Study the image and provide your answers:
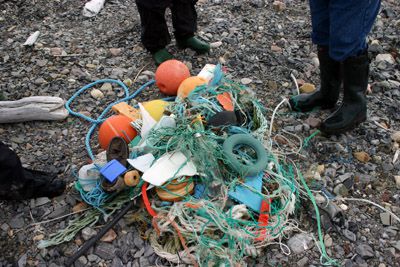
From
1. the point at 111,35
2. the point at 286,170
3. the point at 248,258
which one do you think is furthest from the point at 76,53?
the point at 248,258

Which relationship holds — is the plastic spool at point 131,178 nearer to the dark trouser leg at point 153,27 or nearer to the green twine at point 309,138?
the green twine at point 309,138

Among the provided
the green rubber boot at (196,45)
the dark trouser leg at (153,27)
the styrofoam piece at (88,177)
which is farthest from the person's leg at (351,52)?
Answer: the styrofoam piece at (88,177)

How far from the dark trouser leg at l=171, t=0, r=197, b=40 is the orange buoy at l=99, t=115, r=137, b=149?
136cm

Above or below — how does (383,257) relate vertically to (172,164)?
below

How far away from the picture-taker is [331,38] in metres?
2.52

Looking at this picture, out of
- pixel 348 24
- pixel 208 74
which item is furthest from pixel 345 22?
pixel 208 74

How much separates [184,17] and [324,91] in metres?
1.45

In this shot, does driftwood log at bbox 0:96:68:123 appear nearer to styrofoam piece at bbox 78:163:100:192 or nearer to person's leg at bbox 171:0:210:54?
styrofoam piece at bbox 78:163:100:192

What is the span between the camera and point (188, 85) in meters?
2.86

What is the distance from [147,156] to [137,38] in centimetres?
194

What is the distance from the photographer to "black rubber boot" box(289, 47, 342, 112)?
285 cm

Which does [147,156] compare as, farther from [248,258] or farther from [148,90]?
[148,90]

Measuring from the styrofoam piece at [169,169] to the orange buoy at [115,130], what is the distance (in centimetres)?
35

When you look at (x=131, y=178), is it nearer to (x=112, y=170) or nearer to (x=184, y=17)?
(x=112, y=170)
